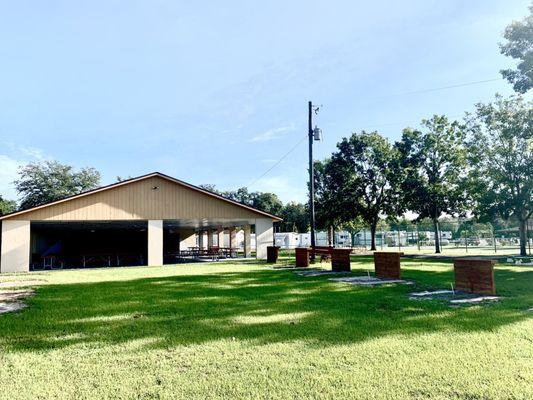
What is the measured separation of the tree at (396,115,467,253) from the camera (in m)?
33.3

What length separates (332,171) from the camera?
132ft

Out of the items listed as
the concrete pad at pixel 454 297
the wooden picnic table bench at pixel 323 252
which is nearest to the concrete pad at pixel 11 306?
the concrete pad at pixel 454 297

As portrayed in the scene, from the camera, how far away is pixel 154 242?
22.2 metres

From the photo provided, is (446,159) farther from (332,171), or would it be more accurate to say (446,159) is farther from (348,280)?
(348,280)

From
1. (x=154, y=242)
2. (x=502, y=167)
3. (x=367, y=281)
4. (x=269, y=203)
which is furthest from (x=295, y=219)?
(x=367, y=281)

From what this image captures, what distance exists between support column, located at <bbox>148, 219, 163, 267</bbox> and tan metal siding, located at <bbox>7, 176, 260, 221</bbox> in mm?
465

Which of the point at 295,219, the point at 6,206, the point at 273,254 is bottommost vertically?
the point at 273,254

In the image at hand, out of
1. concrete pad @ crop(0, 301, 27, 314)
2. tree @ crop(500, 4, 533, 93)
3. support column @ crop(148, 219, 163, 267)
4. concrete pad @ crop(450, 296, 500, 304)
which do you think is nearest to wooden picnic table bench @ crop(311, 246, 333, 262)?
support column @ crop(148, 219, 163, 267)

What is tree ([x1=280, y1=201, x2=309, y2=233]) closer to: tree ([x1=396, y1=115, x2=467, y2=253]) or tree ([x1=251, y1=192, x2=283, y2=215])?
tree ([x1=251, y1=192, x2=283, y2=215])

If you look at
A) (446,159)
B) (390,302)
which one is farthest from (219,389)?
(446,159)

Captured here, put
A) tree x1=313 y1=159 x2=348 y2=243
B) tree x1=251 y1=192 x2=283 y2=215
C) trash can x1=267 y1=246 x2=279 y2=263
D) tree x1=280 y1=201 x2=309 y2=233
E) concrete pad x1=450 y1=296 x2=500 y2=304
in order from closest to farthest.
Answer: concrete pad x1=450 y1=296 x2=500 y2=304
trash can x1=267 y1=246 x2=279 y2=263
tree x1=313 y1=159 x2=348 y2=243
tree x1=280 y1=201 x2=309 y2=233
tree x1=251 y1=192 x2=283 y2=215

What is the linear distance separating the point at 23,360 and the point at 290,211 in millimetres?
69750

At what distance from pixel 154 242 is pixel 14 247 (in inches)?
274

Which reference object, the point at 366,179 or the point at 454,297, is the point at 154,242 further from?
the point at 366,179
